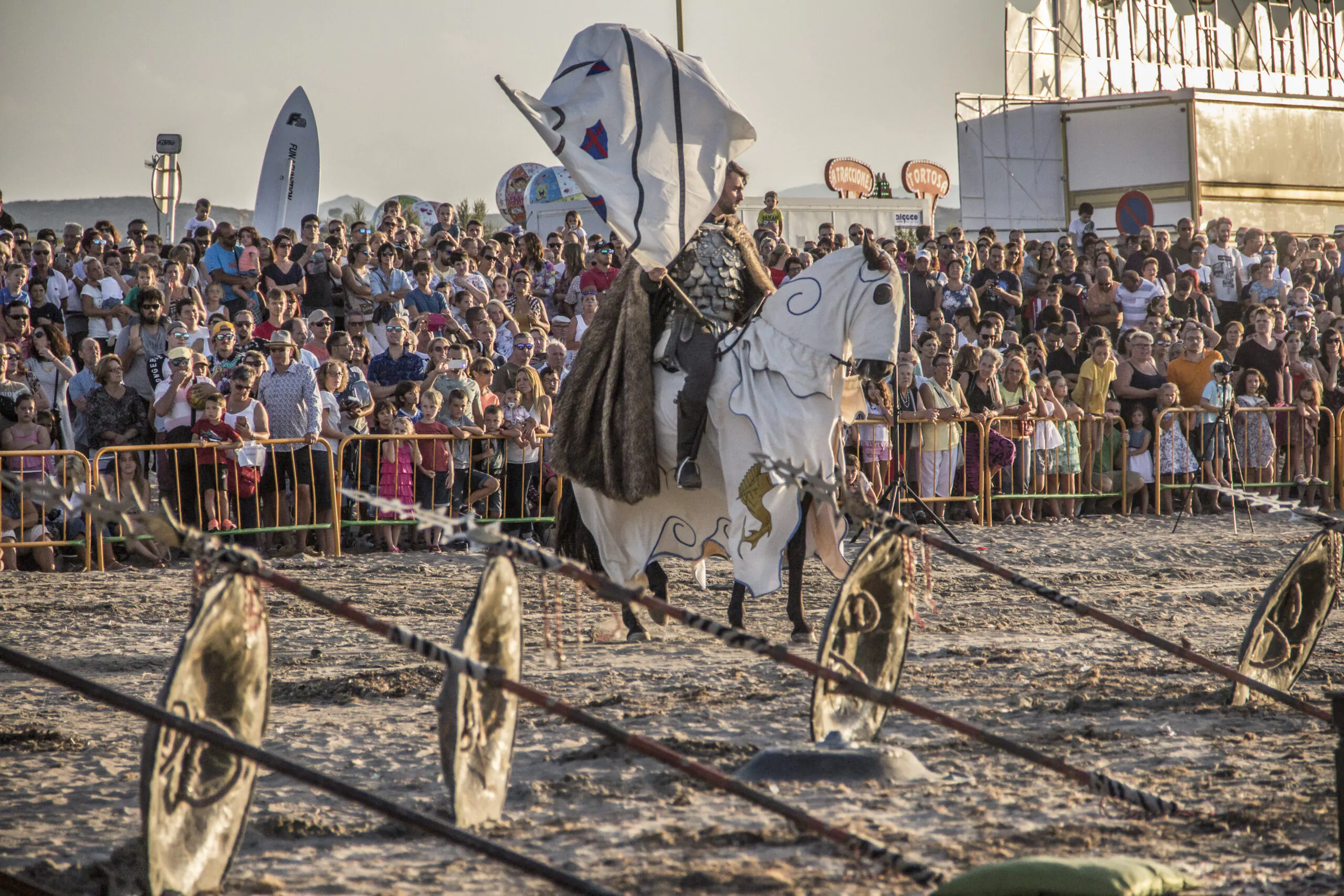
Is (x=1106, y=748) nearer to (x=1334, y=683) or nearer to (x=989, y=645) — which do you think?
(x=1334, y=683)

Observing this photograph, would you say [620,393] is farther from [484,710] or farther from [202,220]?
[202,220]

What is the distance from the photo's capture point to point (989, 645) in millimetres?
7754

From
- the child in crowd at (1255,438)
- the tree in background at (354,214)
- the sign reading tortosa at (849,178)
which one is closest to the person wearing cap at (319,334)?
the child in crowd at (1255,438)

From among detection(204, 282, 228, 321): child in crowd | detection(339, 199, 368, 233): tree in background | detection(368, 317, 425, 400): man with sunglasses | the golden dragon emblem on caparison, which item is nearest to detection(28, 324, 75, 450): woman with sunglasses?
detection(204, 282, 228, 321): child in crowd

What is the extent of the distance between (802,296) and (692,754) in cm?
317

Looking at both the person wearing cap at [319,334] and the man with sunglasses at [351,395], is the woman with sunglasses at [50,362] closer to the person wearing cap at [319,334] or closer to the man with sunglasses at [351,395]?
the person wearing cap at [319,334]

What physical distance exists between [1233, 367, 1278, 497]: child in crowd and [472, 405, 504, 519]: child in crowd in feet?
23.6

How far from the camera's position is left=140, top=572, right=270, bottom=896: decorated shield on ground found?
3598mm

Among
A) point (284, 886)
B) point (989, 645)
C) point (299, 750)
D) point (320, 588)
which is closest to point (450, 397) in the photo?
point (320, 588)

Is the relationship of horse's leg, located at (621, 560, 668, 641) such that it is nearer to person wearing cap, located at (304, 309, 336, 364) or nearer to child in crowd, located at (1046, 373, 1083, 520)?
person wearing cap, located at (304, 309, 336, 364)

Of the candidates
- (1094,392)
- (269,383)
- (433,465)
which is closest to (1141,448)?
(1094,392)

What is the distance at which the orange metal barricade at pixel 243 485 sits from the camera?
35.9 ft

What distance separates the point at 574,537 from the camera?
8703 millimetres

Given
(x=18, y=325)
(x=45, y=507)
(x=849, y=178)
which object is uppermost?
(x=849, y=178)
